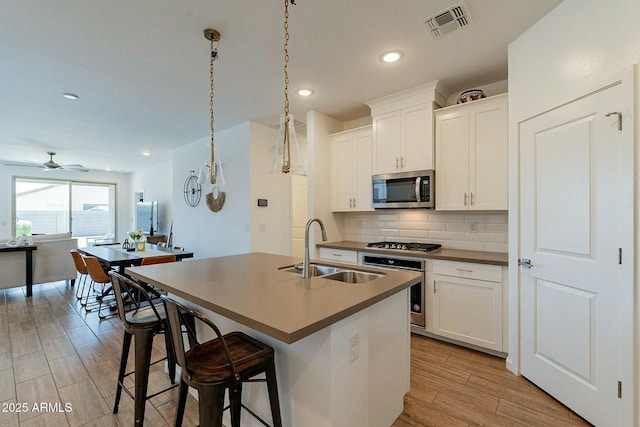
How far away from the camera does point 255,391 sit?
61.7 inches

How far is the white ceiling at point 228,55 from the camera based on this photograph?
74.5 inches

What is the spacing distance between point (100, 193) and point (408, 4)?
10.2 metres

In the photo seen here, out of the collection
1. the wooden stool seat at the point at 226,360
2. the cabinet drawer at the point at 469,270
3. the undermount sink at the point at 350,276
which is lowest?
the wooden stool seat at the point at 226,360

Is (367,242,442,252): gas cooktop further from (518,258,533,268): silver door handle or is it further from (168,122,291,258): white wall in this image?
(168,122,291,258): white wall

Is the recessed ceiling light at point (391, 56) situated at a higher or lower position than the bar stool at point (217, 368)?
higher

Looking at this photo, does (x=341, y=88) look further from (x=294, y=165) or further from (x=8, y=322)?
(x=8, y=322)

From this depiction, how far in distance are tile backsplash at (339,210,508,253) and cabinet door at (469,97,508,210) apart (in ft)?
1.02

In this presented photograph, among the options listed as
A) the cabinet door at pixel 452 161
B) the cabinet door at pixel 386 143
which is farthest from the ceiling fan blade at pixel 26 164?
the cabinet door at pixel 452 161

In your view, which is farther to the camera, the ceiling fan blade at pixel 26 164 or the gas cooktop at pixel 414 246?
the ceiling fan blade at pixel 26 164

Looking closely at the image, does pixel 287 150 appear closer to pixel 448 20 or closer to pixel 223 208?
pixel 448 20

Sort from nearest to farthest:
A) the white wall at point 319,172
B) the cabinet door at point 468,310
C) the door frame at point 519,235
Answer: the door frame at point 519,235 → the cabinet door at point 468,310 → the white wall at point 319,172

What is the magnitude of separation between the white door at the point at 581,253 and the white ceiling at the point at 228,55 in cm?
87

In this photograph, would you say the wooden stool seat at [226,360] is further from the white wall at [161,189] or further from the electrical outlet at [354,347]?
the white wall at [161,189]

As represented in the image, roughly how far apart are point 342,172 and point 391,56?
5.35 feet
